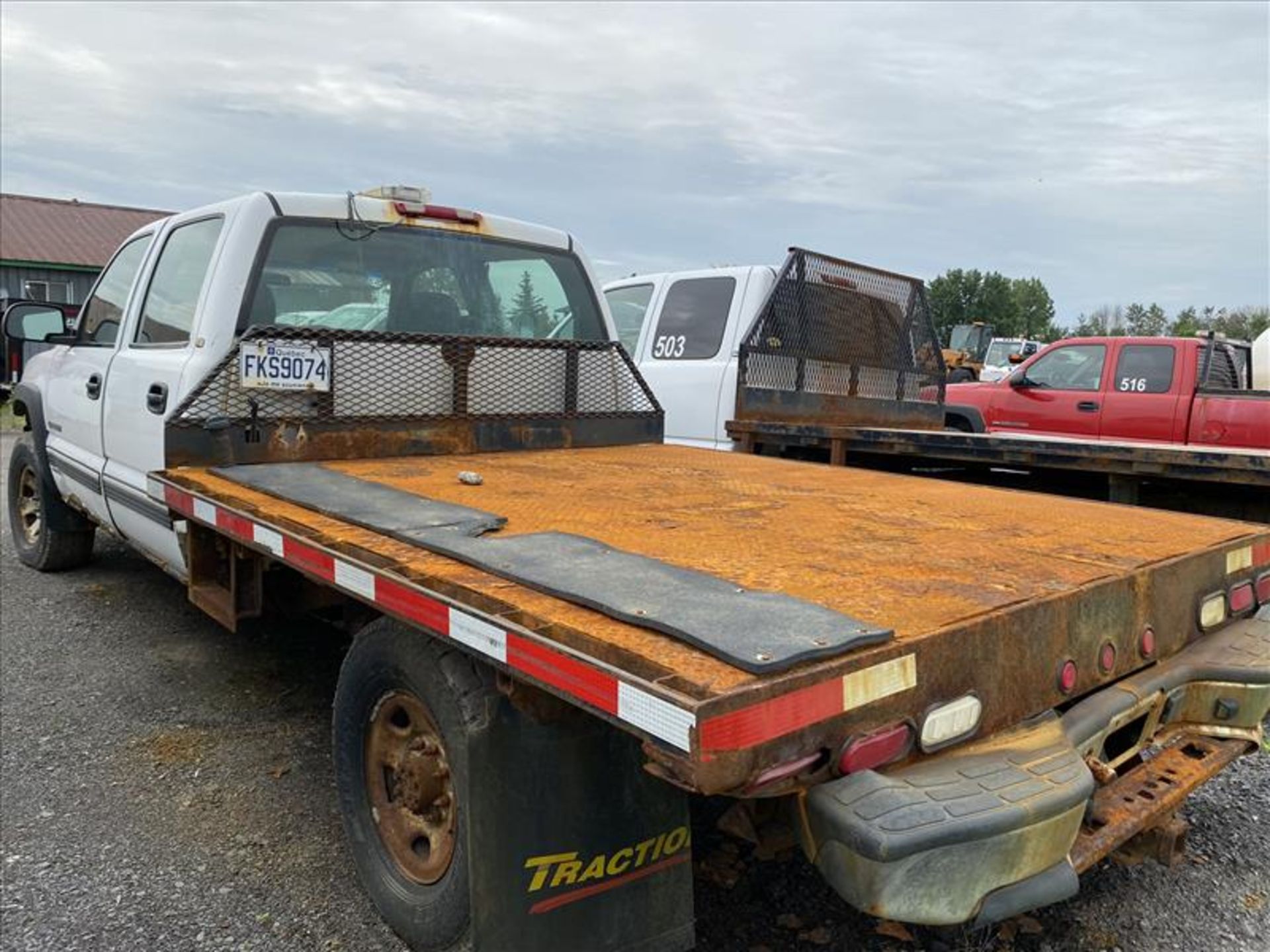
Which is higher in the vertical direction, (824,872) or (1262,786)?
(824,872)

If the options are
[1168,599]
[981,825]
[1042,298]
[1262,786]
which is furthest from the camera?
[1042,298]

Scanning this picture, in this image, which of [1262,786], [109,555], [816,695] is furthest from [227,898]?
[109,555]

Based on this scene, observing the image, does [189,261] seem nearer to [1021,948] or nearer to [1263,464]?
[1021,948]

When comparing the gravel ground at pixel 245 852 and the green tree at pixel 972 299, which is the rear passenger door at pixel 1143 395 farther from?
the green tree at pixel 972 299

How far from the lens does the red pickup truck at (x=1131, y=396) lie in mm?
7961

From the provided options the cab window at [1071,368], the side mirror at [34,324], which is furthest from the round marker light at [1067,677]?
the cab window at [1071,368]

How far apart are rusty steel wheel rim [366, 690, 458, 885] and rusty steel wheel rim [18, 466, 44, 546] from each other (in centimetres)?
435

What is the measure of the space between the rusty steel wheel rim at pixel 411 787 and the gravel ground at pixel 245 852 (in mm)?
266

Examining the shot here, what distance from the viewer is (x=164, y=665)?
4.51 m

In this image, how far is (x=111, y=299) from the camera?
4.99 meters

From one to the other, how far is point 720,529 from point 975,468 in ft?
9.50

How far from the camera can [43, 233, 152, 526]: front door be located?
15.0 ft

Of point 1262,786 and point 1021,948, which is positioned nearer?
point 1021,948

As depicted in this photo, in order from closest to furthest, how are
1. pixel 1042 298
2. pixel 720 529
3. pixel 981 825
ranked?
pixel 981 825 → pixel 720 529 → pixel 1042 298
